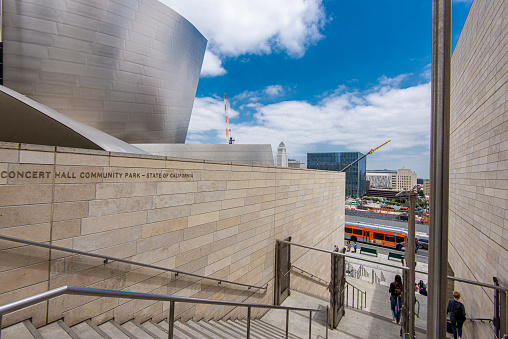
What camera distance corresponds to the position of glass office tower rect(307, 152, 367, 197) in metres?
95.5

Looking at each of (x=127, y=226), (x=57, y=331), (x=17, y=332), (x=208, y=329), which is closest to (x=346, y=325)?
(x=208, y=329)

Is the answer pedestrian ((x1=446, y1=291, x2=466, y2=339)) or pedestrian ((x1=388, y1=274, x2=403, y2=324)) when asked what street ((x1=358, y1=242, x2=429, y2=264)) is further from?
pedestrian ((x1=446, y1=291, x2=466, y2=339))

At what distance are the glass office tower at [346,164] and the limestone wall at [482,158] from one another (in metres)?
88.7

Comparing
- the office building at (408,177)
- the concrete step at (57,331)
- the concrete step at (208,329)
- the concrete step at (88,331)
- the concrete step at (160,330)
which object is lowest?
the concrete step at (208,329)

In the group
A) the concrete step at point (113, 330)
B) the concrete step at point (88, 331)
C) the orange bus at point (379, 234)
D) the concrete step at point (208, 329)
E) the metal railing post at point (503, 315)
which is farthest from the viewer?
the orange bus at point (379, 234)

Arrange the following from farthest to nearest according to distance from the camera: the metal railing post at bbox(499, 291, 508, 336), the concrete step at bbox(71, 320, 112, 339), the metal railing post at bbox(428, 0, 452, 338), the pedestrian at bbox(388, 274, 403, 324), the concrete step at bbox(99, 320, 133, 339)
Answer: the pedestrian at bbox(388, 274, 403, 324)
the metal railing post at bbox(499, 291, 508, 336)
the concrete step at bbox(99, 320, 133, 339)
the concrete step at bbox(71, 320, 112, 339)
the metal railing post at bbox(428, 0, 452, 338)

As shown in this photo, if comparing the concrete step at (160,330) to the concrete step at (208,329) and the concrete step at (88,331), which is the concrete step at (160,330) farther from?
the concrete step at (88,331)

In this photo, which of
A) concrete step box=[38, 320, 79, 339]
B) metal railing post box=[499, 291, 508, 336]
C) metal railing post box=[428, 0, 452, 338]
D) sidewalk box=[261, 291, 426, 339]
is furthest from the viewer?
sidewalk box=[261, 291, 426, 339]

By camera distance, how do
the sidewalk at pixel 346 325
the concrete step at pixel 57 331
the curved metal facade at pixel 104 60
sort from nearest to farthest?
the concrete step at pixel 57 331, the sidewalk at pixel 346 325, the curved metal facade at pixel 104 60

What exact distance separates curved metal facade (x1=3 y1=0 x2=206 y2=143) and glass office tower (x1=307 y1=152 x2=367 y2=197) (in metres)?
89.6

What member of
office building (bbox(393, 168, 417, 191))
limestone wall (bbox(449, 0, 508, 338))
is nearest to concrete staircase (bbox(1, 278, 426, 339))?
limestone wall (bbox(449, 0, 508, 338))

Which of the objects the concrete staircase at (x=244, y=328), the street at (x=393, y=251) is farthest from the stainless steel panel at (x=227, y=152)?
the street at (x=393, y=251)

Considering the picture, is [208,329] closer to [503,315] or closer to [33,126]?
[33,126]

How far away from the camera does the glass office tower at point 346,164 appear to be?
95.5m
